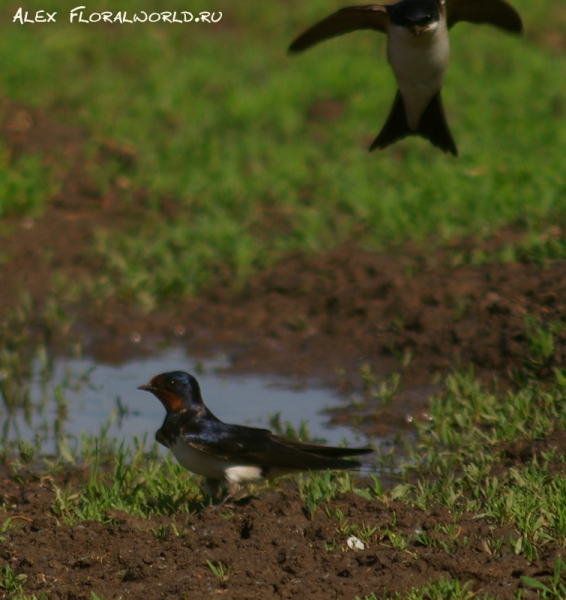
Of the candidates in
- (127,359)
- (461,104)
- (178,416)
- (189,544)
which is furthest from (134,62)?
(189,544)

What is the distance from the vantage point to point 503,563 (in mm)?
3986

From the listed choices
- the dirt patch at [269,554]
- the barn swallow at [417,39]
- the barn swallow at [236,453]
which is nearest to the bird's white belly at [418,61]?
the barn swallow at [417,39]

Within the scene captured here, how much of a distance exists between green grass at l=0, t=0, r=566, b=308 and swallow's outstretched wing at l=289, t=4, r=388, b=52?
2762 millimetres

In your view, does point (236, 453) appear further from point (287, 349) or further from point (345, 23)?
point (287, 349)

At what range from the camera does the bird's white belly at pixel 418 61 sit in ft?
15.0

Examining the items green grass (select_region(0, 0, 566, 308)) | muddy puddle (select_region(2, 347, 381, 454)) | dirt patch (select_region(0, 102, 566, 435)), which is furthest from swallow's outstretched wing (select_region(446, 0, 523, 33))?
green grass (select_region(0, 0, 566, 308))

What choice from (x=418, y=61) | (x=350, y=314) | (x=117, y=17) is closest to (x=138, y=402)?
(x=350, y=314)

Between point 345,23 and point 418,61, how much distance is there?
1.27 ft

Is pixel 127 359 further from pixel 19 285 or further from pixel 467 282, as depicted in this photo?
pixel 467 282

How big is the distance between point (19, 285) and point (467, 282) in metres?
3.15

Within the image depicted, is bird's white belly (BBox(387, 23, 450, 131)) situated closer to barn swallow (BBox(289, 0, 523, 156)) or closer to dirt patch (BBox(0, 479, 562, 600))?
barn swallow (BBox(289, 0, 523, 156))

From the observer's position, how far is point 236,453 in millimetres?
4824

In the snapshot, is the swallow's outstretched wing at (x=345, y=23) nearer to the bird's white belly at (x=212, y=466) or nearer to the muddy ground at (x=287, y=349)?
the bird's white belly at (x=212, y=466)

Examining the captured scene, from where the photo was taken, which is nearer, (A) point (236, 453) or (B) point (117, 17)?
(A) point (236, 453)
